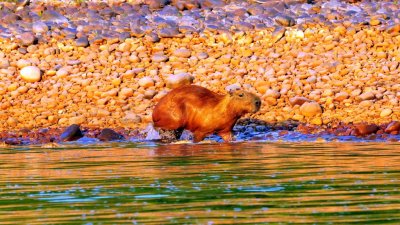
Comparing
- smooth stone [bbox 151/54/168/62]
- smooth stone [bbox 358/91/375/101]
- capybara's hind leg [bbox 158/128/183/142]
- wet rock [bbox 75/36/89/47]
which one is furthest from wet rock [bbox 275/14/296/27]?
capybara's hind leg [bbox 158/128/183/142]

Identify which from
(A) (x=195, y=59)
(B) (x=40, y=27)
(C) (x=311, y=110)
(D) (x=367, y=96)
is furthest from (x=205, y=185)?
(B) (x=40, y=27)

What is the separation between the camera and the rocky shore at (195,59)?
16531 millimetres

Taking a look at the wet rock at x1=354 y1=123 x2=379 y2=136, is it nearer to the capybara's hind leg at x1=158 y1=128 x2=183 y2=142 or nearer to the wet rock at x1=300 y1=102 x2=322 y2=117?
the wet rock at x1=300 y1=102 x2=322 y2=117

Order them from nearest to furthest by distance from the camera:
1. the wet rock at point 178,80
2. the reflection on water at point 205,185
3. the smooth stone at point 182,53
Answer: the reflection on water at point 205,185 → the wet rock at point 178,80 → the smooth stone at point 182,53

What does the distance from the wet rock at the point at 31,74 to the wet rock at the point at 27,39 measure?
113 centimetres

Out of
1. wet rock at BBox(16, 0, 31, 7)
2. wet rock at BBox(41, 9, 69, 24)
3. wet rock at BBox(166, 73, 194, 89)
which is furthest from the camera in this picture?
wet rock at BBox(16, 0, 31, 7)

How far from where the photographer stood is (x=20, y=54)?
1922 cm

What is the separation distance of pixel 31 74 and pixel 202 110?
4635 mm

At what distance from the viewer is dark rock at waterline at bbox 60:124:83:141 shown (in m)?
15.4

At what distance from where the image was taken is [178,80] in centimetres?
1756

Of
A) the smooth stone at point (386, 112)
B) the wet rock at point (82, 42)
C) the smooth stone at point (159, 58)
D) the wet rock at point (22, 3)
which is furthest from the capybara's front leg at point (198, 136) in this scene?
the wet rock at point (22, 3)

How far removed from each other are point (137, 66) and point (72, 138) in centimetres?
334

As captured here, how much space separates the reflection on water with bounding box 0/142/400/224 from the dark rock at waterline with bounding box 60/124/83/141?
1945 millimetres

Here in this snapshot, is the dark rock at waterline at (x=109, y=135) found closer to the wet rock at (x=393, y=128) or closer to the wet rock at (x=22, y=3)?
the wet rock at (x=393, y=128)
